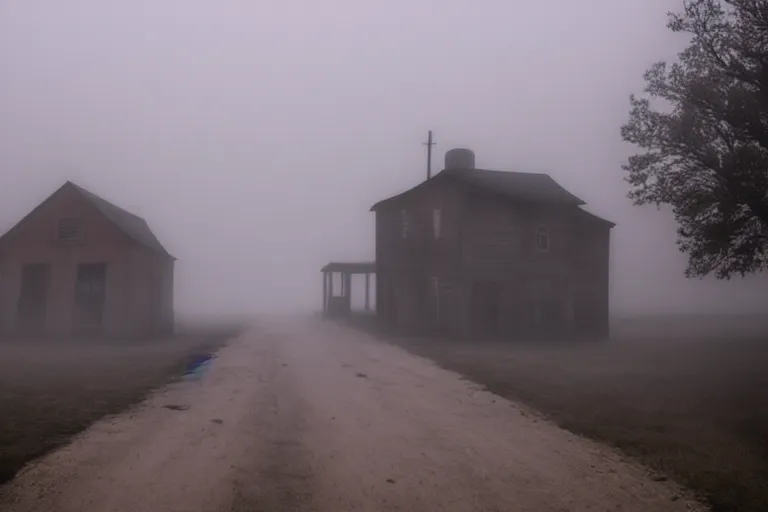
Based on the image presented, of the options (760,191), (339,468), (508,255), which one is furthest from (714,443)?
(508,255)

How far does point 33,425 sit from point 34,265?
27.6m

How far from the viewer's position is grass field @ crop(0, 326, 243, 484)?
1020cm

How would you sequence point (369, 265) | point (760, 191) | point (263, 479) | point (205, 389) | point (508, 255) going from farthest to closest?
point (369, 265), point (508, 255), point (760, 191), point (205, 389), point (263, 479)

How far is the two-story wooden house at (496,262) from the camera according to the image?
34.2 meters

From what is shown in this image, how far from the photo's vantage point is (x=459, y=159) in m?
42.5

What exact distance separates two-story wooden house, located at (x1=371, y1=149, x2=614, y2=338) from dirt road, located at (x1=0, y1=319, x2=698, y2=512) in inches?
774

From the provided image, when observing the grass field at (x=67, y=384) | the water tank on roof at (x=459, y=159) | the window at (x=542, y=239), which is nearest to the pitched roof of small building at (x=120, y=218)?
the grass field at (x=67, y=384)

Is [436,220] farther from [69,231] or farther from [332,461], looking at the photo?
[332,461]

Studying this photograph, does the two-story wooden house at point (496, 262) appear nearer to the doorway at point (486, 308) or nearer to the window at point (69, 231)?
the doorway at point (486, 308)

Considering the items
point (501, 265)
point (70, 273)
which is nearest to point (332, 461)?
point (501, 265)

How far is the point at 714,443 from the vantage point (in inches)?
398

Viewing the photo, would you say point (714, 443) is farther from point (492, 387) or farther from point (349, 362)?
point (349, 362)

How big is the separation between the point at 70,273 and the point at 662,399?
31.2 meters

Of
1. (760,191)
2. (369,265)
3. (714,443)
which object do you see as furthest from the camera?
(369,265)
